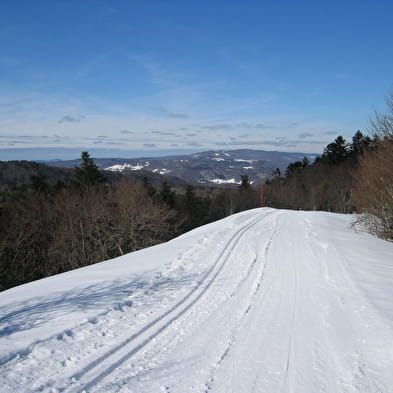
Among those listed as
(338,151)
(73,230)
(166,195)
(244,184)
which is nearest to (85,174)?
(73,230)

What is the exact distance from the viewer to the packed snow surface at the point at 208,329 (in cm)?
328

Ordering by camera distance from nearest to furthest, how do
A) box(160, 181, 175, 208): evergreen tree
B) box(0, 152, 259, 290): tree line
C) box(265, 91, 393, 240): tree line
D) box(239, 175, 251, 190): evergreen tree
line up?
box(265, 91, 393, 240): tree line < box(0, 152, 259, 290): tree line < box(160, 181, 175, 208): evergreen tree < box(239, 175, 251, 190): evergreen tree

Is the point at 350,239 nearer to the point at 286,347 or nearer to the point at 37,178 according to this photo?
the point at 286,347

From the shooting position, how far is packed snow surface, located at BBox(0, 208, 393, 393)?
328 cm

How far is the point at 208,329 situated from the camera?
14.5 ft

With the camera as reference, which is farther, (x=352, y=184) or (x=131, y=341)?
(x=352, y=184)

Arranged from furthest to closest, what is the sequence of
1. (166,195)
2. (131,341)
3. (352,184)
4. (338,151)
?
(338,151), (166,195), (352,184), (131,341)

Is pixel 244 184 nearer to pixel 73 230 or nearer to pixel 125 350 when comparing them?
pixel 73 230

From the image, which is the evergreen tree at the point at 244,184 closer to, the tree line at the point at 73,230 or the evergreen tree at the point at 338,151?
the evergreen tree at the point at 338,151

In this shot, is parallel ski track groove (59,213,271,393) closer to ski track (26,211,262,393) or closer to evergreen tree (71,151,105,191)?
ski track (26,211,262,393)

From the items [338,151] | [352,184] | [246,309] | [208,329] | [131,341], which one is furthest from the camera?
[338,151]

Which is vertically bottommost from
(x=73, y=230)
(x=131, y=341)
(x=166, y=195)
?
(x=73, y=230)

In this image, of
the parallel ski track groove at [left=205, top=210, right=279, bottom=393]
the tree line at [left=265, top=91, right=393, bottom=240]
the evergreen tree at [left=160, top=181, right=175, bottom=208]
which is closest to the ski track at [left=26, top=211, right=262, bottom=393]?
the parallel ski track groove at [left=205, top=210, right=279, bottom=393]

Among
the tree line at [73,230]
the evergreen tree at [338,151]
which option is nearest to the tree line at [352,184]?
the evergreen tree at [338,151]
